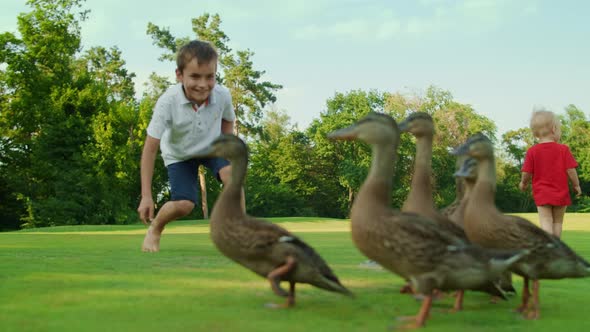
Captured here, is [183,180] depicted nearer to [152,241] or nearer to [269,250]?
[152,241]

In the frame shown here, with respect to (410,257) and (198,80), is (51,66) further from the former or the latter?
(410,257)

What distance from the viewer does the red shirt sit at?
29.7ft

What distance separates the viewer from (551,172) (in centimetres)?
912

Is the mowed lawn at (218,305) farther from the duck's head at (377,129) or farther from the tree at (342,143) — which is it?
the tree at (342,143)

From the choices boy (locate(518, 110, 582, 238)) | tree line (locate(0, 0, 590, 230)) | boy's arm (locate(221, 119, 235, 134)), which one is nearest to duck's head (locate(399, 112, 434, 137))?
boy's arm (locate(221, 119, 235, 134))

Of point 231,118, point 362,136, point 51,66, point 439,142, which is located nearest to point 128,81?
point 51,66

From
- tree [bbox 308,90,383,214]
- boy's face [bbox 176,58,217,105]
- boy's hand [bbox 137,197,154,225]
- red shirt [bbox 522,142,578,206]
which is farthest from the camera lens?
tree [bbox 308,90,383,214]

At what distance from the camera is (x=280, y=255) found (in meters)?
3.60

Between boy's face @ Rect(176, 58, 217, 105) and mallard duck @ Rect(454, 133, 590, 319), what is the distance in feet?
13.2

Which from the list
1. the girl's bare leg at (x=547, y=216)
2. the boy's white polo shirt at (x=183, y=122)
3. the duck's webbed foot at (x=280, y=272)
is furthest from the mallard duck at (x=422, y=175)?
the girl's bare leg at (x=547, y=216)

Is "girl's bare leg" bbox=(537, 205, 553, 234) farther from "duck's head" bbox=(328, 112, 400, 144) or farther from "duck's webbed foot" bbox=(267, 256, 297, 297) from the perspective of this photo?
"duck's webbed foot" bbox=(267, 256, 297, 297)

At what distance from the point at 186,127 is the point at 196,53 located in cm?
107

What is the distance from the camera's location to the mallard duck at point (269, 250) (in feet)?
11.7

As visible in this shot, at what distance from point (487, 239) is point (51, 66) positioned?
42053 mm
